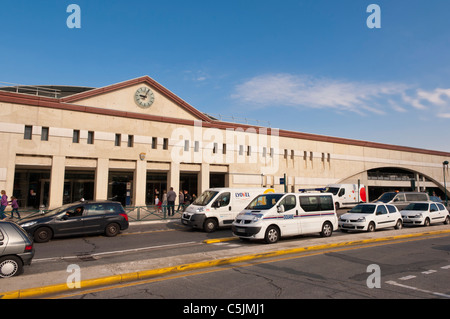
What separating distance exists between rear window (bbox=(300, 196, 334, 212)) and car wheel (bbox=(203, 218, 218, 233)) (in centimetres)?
475

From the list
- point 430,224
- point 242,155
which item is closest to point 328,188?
point 242,155

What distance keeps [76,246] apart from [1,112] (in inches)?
638

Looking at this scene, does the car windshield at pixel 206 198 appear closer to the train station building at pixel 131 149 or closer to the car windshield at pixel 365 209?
the car windshield at pixel 365 209

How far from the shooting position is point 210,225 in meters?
14.8

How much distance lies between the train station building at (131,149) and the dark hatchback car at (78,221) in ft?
38.2

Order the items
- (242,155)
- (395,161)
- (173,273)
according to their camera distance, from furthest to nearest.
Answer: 1. (395,161)
2. (242,155)
3. (173,273)

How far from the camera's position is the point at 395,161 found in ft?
151

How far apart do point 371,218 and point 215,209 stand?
7.71 meters

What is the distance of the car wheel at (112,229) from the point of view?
1370 cm

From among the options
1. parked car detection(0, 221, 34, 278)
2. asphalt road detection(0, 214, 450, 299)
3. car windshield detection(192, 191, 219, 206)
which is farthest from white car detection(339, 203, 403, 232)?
parked car detection(0, 221, 34, 278)

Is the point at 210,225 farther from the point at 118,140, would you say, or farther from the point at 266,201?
the point at 118,140

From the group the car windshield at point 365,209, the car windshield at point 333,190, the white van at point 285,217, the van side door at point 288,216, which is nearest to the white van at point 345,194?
the car windshield at point 333,190

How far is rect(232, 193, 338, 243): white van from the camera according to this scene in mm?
11109
